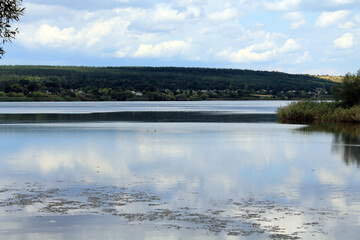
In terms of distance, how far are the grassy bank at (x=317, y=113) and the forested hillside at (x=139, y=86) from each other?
100932mm

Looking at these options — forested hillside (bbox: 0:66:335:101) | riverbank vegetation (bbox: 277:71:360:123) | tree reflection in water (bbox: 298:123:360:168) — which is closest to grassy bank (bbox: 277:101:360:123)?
riverbank vegetation (bbox: 277:71:360:123)

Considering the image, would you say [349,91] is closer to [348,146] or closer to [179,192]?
[348,146]

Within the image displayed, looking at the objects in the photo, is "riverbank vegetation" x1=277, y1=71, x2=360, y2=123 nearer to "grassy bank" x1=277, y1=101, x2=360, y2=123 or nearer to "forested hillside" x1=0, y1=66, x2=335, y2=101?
"grassy bank" x1=277, y1=101, x2=360, y2=123

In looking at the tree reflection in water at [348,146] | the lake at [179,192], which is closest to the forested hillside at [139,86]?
the tree reflection in water at [348,146]

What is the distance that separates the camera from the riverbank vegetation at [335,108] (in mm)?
43438

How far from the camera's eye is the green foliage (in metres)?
43.4

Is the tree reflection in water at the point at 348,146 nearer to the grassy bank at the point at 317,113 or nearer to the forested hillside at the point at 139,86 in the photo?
the grassy bank at the point at 317,113

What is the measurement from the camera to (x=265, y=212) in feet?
35.8

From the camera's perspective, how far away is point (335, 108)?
151 feet

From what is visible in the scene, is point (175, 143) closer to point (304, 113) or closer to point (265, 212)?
point (265, 212)

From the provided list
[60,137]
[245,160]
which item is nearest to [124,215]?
[245,160]

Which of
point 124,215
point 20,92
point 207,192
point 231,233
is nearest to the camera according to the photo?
point 231,233

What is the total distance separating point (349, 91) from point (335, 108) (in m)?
2.64

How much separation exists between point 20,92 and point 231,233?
149 m
